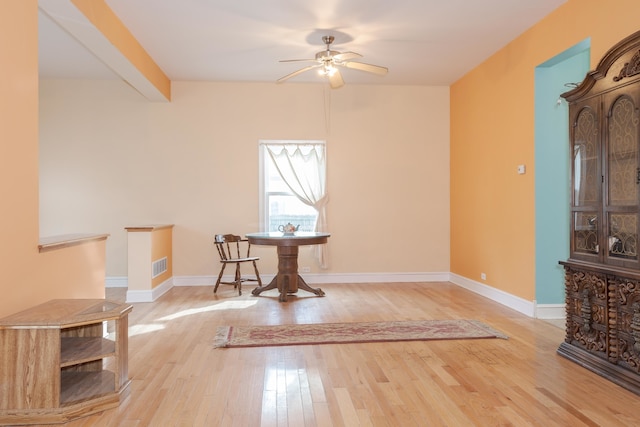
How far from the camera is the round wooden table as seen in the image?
5.53 meters

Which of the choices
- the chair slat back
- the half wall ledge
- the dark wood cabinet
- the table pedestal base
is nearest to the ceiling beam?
the half wall ledge

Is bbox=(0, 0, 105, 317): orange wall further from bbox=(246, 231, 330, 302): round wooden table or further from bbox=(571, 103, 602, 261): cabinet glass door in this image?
bbox=(571, 103, 602, 261): cabinet glass door

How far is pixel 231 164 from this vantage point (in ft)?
23.0

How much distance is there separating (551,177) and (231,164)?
433 cm

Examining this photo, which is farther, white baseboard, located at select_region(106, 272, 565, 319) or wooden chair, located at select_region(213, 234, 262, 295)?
wooden chair, located at select_region(213, 234, 262, 295)

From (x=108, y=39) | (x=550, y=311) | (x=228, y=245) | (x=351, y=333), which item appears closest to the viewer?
(x=351, y=333)

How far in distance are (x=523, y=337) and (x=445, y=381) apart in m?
1.39

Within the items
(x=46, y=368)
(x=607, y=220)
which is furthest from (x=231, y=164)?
(x=607, y=220)

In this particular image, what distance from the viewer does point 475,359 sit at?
3.47 m

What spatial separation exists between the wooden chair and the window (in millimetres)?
485

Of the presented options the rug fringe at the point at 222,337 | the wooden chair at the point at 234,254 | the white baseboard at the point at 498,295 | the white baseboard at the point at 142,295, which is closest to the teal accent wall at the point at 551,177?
the white baseboard at the point at 498,295

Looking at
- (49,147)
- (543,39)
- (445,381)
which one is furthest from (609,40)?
(49,147)

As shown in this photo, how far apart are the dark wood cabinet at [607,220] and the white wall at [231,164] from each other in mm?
3741

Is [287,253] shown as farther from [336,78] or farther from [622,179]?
[622,179]
